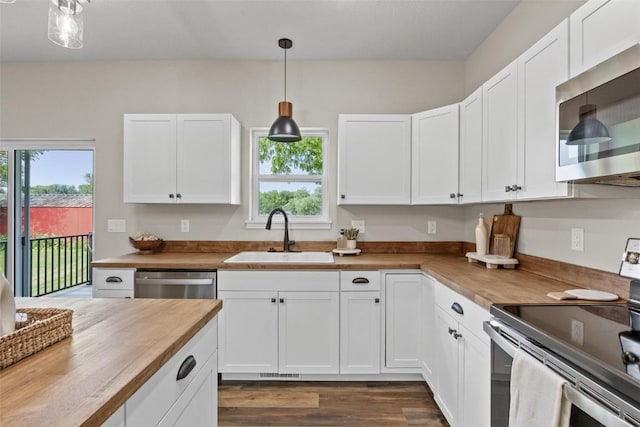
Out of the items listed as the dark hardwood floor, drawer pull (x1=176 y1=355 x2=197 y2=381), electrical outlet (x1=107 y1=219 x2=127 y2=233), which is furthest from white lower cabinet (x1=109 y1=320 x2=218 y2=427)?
electrical outlet (x1=107 y1=219 x2=127 y2=233)

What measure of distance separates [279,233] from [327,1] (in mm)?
1869

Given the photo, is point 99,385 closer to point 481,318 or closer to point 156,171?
point 481,318

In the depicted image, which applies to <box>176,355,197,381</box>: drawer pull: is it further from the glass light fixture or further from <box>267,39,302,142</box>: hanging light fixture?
<box>267,39,302,142</box>: hanging light fixture

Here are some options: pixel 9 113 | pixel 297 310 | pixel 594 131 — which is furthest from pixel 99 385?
pixel 9 113

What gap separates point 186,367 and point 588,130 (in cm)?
157

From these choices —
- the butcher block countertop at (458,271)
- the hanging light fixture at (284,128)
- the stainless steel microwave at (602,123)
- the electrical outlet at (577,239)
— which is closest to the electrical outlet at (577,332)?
the butcher block countertop at (458,271)

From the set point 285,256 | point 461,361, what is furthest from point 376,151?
point 461,361

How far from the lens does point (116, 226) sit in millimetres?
3305

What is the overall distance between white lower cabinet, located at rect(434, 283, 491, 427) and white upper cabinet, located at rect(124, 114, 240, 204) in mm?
1884

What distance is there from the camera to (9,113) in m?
3.32

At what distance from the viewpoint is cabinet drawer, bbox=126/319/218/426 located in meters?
0.84

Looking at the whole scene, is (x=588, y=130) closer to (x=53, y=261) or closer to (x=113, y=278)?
(x=113, y=278)

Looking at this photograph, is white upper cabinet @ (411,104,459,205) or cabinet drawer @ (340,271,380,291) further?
white upper cabinet @ (411,104,459,205)

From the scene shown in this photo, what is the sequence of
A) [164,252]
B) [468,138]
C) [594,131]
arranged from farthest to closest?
[164,252] < [468,138] < [594,131]
